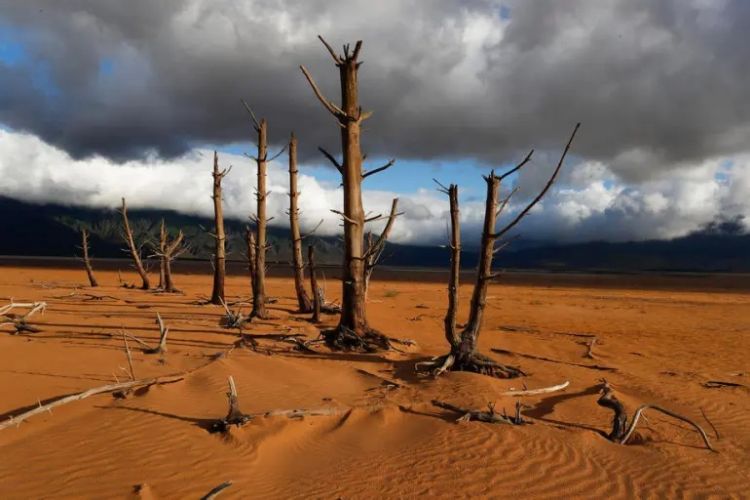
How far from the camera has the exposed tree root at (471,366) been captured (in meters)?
7.66

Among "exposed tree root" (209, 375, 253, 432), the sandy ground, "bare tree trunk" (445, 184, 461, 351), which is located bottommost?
the sandy ground

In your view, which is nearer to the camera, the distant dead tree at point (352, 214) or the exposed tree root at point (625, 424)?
the exposed tree root at point (625, 424)

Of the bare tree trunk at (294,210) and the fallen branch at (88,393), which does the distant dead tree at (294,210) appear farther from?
the fallen branch at (88,393)

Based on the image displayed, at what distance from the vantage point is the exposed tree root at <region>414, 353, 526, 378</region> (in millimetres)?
7664

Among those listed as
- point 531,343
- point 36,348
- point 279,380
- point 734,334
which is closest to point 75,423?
point 279,380

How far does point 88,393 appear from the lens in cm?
562

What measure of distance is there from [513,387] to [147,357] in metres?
5.71

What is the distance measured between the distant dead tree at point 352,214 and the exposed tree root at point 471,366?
1.60 metres

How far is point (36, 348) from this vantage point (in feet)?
28.7

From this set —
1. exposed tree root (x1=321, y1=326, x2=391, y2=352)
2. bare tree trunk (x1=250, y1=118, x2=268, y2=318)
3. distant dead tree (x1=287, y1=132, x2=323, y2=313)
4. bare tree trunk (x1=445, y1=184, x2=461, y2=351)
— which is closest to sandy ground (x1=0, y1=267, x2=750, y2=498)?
exposed tree root (x1=321, y1=326, x2=391, y2=352)

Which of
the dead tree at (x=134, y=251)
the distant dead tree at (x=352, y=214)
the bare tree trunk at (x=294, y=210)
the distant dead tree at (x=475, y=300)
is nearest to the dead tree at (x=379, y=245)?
the distant dead tree at (x=352, y=214)

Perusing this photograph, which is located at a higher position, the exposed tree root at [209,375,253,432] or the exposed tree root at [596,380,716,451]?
the exposed tree root at [209,375,253,432]

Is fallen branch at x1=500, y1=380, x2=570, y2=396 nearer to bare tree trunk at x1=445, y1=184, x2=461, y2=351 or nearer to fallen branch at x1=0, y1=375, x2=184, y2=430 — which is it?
bare tree trunk at x1=445, y1=184, x2=461, y2=351

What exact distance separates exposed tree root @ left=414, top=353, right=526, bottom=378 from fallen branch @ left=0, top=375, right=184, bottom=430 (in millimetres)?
3551
